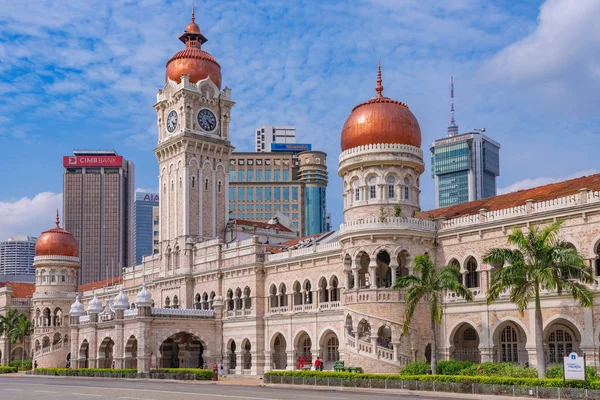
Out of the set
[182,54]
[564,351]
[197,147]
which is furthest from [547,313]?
[182,54]

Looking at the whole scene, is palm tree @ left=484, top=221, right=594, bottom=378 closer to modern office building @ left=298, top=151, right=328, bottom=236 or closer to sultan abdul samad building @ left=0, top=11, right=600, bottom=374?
sultan abdul samad building @ left=0, top=11, right=600, bottom=374

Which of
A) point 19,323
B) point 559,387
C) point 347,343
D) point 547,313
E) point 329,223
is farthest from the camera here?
point 329,223

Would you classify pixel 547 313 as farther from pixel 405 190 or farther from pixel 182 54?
pixel 182 54

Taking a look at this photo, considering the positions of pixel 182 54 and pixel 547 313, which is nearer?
pixel 547 313

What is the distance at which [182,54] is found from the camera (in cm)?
7144

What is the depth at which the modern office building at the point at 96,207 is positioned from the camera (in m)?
193

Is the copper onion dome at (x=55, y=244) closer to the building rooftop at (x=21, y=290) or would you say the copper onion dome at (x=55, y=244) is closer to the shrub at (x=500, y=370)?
the building rooftop at (x=21, y=290)

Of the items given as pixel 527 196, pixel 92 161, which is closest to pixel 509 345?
pixel 527 196

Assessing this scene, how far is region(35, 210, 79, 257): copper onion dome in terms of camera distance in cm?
8912

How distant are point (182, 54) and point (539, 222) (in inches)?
1567

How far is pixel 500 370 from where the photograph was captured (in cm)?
3950

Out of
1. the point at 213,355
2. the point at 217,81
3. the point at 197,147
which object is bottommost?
the point at 213,355

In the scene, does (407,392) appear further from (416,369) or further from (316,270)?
(316,270)

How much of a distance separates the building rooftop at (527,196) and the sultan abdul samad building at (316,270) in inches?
7.2
